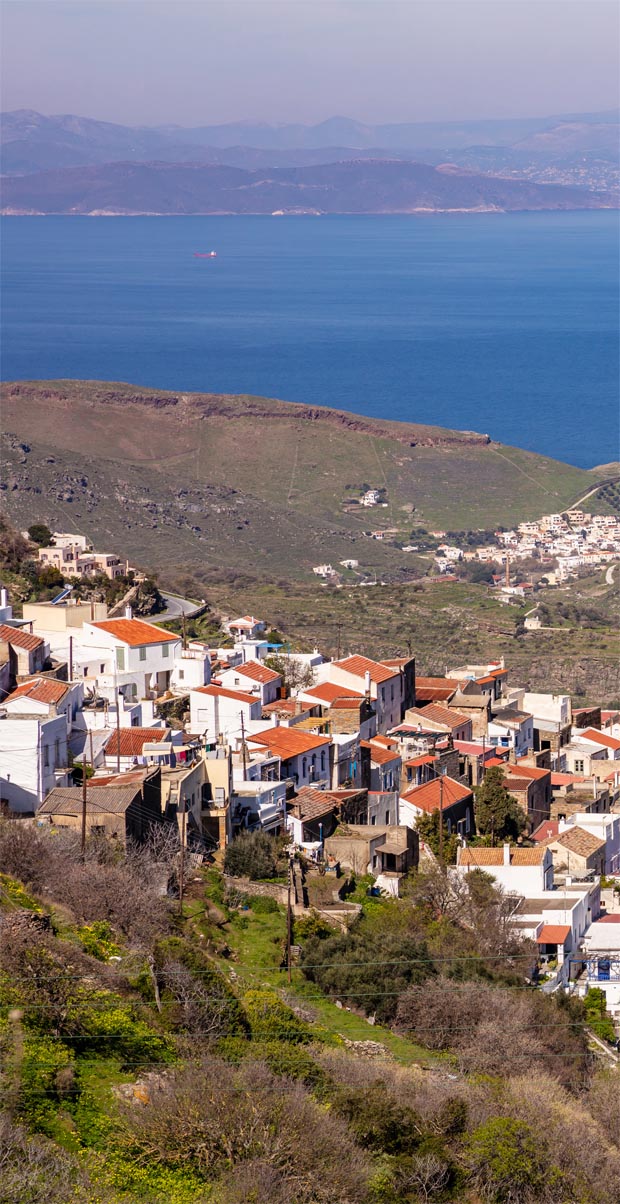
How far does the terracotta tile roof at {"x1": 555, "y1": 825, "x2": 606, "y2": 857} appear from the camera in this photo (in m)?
25.1

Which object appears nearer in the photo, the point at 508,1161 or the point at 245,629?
the point at 508,1161

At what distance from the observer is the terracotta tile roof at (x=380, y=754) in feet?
84.9

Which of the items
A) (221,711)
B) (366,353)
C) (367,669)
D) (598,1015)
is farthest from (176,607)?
(366,353)

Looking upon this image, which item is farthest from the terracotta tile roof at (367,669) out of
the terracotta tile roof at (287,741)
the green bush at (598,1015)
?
the green bush at (598,1015)

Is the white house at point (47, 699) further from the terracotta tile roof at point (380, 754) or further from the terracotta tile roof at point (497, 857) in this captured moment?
the terracotta tile roof at point (497, 857)

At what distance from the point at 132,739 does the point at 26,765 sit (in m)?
2.94

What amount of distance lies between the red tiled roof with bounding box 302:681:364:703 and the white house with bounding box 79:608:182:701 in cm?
224

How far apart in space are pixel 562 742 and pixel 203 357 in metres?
123

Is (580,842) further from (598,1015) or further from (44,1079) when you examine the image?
(44,1079)

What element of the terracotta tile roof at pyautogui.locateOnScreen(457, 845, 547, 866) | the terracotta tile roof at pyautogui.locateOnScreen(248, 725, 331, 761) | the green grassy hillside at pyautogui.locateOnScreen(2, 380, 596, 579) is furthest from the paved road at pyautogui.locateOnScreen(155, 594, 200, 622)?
the green grassy hillside at pyautogui.locateOnScreen(2, 380, 596, 579)

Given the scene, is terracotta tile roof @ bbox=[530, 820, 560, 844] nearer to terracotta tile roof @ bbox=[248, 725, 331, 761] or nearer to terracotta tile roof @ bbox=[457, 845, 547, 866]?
terracotta tile roof @ bbox=[457, 845, 547, 866]

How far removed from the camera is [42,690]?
79.3 feet

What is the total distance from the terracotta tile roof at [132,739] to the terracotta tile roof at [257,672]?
363 cm

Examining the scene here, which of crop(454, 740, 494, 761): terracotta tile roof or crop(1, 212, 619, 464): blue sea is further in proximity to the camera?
A: crop(1, 212, 619, 464): blue sea
